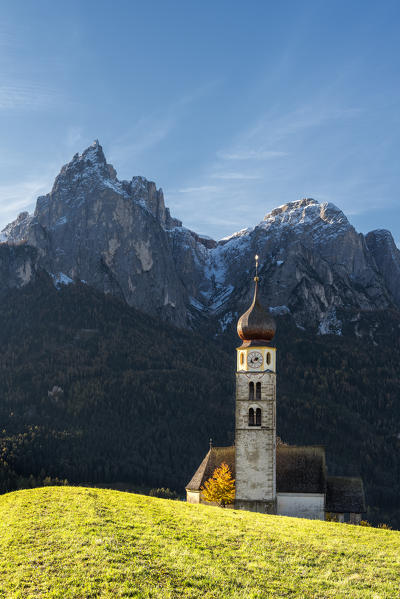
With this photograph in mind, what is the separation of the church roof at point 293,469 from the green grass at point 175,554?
24176 millimetres

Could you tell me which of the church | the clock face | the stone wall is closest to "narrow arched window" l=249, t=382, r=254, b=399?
the church

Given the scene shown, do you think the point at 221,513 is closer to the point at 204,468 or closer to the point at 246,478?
the point at 246,478

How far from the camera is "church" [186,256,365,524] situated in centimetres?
7294

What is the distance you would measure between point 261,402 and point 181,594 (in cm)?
4352

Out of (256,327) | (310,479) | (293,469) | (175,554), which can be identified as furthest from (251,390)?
(175,554)

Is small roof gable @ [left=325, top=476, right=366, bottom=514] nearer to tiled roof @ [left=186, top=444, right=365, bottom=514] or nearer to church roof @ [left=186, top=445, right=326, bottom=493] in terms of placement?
tiled roof @ [left=186, top=444, right=365, bottom=514]

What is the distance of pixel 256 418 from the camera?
74.4m

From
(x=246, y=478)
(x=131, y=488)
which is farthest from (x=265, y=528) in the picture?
(x=131, y=488)

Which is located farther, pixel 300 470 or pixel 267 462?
pixel 300 470

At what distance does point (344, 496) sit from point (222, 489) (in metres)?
14.3

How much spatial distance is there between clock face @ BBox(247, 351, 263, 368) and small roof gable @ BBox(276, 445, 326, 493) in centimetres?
1114

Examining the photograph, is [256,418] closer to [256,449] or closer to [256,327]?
[256,449]

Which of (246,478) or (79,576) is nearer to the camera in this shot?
(79,576)

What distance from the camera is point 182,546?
39.7 meters
